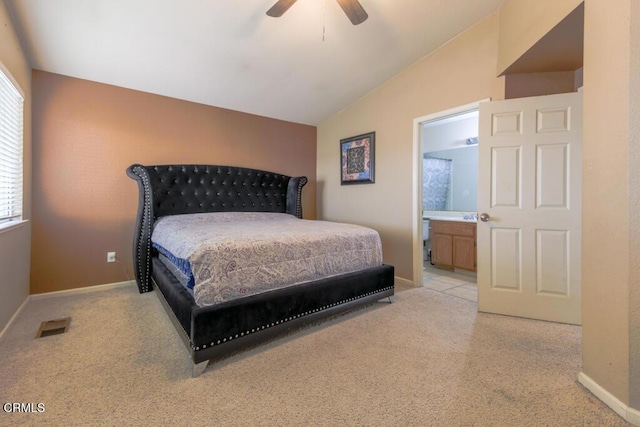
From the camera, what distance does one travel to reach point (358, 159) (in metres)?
4.18

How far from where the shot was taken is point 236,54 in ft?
9.63

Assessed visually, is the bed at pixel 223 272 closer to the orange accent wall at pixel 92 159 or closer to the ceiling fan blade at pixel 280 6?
the orange accent wall at pixel 92 159

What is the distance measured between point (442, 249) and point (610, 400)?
3061mm

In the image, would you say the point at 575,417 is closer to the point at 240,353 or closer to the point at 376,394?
the point at 376,394

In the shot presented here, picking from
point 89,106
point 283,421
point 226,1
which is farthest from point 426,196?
point 89,106

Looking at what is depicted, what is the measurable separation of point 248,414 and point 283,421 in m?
0.19

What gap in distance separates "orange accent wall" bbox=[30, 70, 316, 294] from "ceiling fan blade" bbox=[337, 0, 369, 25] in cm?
249

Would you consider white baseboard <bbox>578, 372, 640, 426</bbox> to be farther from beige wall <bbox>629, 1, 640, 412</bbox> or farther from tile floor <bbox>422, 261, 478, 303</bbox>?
tile floor <bbox>422, 261, 478, 303</bbox>

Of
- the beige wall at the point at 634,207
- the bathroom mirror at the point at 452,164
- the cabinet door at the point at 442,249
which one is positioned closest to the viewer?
the beige wall at the point at 634,207

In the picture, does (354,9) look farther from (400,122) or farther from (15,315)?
(15,315)

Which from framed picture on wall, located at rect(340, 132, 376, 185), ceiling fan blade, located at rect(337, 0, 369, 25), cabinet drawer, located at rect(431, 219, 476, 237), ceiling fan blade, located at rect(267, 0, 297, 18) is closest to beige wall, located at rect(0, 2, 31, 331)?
ceiling fan blade, located at rect(267, 0, 297, 18)

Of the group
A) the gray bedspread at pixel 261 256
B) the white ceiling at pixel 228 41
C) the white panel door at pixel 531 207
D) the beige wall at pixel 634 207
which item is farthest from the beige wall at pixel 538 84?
the gray bedspread at pixel 261 256

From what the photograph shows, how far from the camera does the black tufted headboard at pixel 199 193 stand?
311 centimetres

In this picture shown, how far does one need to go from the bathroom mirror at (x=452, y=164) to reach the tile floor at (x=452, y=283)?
49.0 inches
